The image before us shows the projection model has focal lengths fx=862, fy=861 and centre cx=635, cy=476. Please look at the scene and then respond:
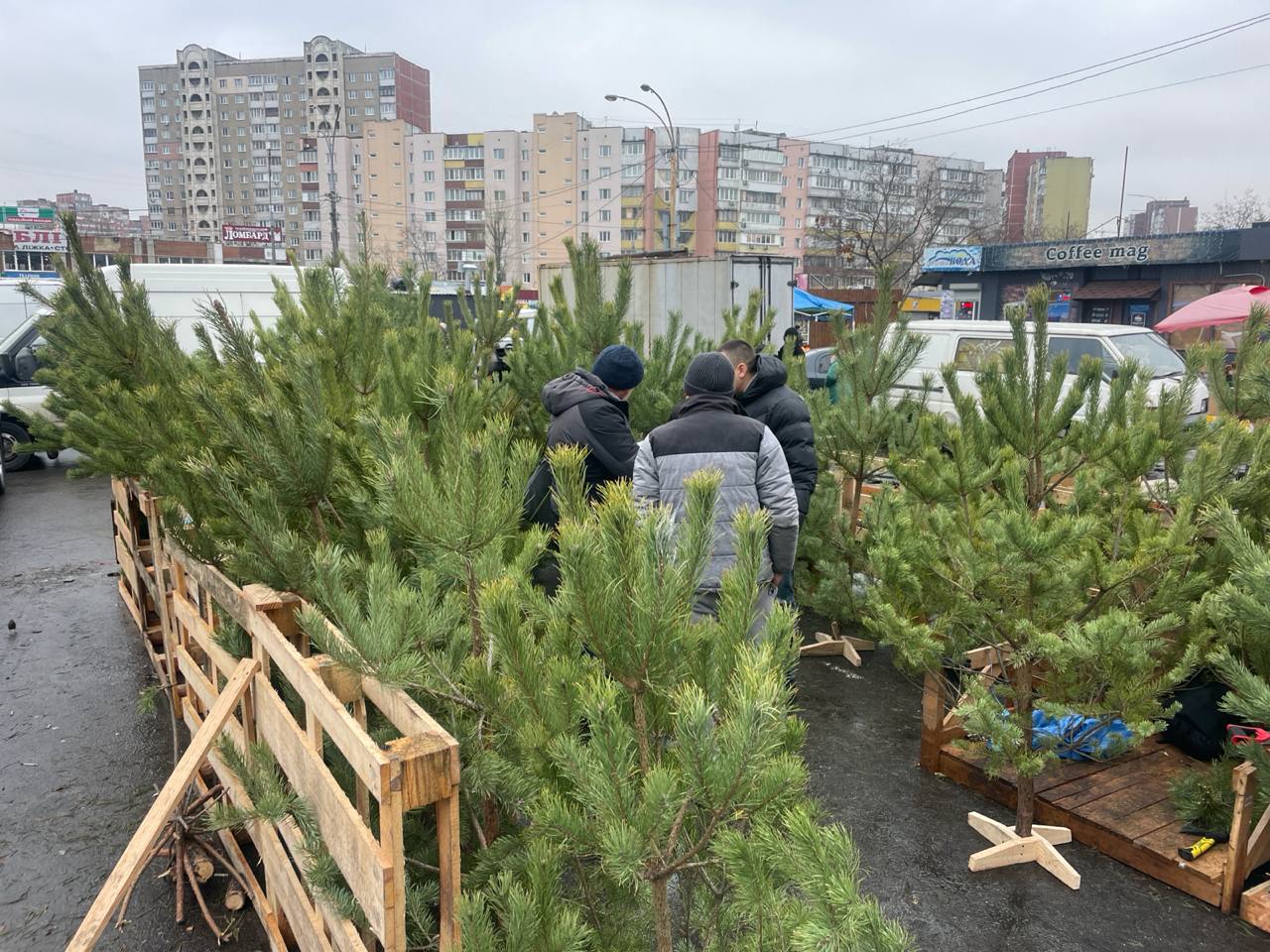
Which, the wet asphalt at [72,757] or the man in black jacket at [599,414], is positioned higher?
the man in black jacket at [599,414]

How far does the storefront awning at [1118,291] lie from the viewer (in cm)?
2316

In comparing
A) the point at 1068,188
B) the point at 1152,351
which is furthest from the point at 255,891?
the point at 1068,188

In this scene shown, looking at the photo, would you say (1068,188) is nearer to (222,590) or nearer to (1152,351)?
(1152,351)

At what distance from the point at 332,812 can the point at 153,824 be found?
0.74 meters

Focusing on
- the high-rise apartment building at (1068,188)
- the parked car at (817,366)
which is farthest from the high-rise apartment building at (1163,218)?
the parked car at (817,366)

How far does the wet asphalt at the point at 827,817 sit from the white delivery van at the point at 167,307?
22.6ft

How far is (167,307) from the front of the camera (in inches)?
479

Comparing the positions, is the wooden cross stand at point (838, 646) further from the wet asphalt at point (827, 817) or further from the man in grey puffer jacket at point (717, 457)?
the man in grey puffer jacket at point (717, 457)

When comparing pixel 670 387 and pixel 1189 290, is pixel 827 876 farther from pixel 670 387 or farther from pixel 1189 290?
pixel 1189 290

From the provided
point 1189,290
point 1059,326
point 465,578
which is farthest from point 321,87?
point 465,578

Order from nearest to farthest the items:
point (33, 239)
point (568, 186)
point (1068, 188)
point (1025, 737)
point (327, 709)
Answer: point (327, 709) → point (1025, 737) → point (33, 239) → point (1068, 188) → point (568, 186)

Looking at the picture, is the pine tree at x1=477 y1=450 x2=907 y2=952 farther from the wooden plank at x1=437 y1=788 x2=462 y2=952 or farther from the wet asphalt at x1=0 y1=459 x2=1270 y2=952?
the wet asphalt at x1=0 y1=459 x2=1270 y2=952

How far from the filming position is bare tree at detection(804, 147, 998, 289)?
31.6 meters

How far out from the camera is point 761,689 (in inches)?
50.4
